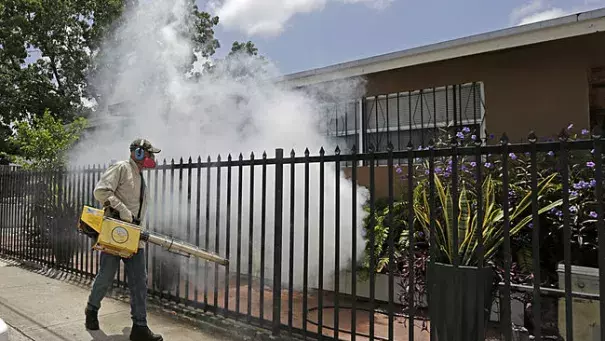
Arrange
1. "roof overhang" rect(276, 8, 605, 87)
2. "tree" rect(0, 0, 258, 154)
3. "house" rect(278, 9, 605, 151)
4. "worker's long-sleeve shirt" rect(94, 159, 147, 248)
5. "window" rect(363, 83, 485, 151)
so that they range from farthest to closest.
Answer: "tree" rect(0, 0, 258, 154) < "window" rect(363, 83, 485, 151) < "house" rect(278, 9, 605, 151) < "roof overhang" rect(276, 8, 605, 87) < "worker's long-sleeve shirt" rect(94, 159, 147, 248)

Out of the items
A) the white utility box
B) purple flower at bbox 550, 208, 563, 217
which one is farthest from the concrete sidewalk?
purple flower at bbox 550, 208, 563, 217

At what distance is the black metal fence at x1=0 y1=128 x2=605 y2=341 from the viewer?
274 cm

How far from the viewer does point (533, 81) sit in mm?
5773

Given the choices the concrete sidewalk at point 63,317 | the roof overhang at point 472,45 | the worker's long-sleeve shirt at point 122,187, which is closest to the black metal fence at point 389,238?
the concrete sidewalk at point 63,317

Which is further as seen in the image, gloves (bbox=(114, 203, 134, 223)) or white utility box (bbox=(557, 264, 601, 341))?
gloves (bbox=(114, 203, 134, 223))

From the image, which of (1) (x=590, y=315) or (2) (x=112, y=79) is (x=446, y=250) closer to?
(1) (x=590, y=315)

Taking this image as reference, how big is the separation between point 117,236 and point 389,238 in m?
2.25

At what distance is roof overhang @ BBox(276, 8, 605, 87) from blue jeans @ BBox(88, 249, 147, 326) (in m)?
4.16

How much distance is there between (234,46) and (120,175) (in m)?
22.4

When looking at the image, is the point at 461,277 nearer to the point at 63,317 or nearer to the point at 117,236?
the point at 117,236

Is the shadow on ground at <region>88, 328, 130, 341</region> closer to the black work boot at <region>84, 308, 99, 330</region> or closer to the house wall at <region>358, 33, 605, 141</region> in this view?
the black work boot at <region>84, 308, 99, 330</region>

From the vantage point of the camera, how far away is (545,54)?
5.68 meters

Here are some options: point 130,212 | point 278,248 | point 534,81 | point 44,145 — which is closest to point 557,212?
point 534,81

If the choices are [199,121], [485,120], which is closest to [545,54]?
[485,120]
